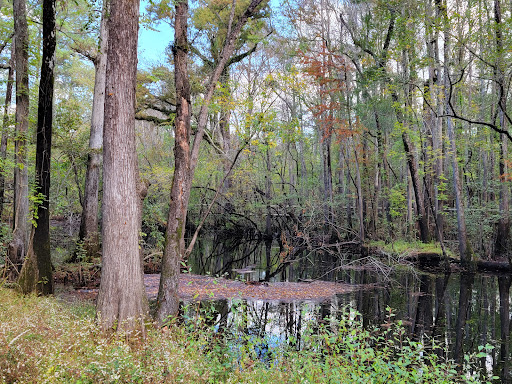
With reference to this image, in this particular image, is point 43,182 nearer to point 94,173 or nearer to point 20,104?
point 20,104

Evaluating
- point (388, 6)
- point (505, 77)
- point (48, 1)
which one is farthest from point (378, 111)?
point (48, 1)

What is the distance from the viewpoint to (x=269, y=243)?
84.0 ft

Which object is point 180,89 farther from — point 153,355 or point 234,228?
point 234,228

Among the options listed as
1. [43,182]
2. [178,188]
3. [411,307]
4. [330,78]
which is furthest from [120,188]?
[330,78]

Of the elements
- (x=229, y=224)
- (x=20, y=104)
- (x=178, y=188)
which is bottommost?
(x=229, y=224)

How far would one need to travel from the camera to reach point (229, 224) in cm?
2906

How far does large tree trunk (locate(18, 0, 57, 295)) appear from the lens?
7457 mm

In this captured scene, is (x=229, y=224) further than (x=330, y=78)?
Yes

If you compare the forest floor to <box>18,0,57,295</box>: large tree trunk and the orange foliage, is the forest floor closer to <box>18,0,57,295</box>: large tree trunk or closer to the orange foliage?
<box>18,0,57,295</box>: large tree trunk

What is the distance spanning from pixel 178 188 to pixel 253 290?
6077mm

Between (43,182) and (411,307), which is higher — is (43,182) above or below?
above

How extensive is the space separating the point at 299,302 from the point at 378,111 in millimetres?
12232

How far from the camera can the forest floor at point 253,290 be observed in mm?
10259

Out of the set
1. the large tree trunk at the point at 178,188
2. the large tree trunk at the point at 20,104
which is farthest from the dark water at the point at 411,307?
the large tree trunk at the point at 20,104
